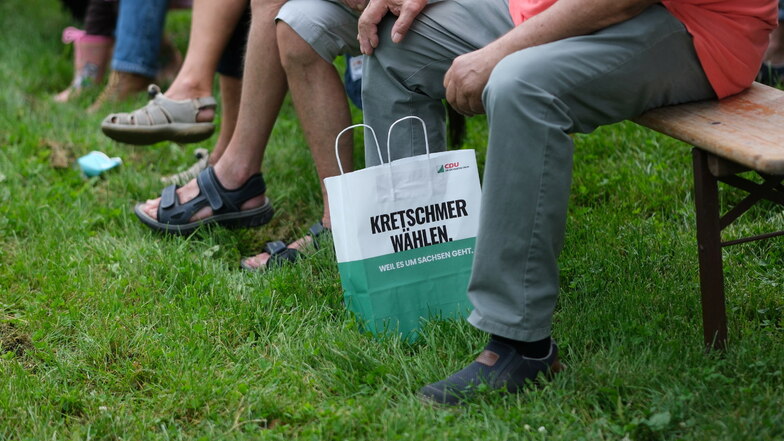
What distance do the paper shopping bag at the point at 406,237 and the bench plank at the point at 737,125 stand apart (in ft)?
1.79

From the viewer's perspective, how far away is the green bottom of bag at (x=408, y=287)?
8.08 feet

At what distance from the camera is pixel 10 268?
10.1 ft

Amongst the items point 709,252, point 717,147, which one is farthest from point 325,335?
point 717,147

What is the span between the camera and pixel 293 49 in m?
2.90

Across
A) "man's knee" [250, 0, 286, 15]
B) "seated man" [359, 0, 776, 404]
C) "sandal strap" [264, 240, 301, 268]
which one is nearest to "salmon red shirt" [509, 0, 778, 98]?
"seated man" [359, 0, 776, 404]

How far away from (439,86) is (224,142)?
151 centimetres

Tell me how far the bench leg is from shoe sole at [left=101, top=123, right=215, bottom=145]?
6.71 feet

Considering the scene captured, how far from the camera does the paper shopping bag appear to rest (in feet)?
7.92

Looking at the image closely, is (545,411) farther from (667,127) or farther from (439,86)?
(439,86)

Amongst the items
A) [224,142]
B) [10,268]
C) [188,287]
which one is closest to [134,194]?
[224,142]

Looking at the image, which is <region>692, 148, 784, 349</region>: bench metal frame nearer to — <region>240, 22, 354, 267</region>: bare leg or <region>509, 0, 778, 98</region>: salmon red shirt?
<region>509, 0, 778, 98</region>: salmon red shirt

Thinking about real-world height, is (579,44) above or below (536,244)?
above

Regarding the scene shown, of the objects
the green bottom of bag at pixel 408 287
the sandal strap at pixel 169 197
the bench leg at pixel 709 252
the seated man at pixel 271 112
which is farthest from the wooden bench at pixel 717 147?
the sandal strap at pixel 169 197

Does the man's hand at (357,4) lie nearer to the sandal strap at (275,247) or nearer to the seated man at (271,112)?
the seated man at (271,112)
